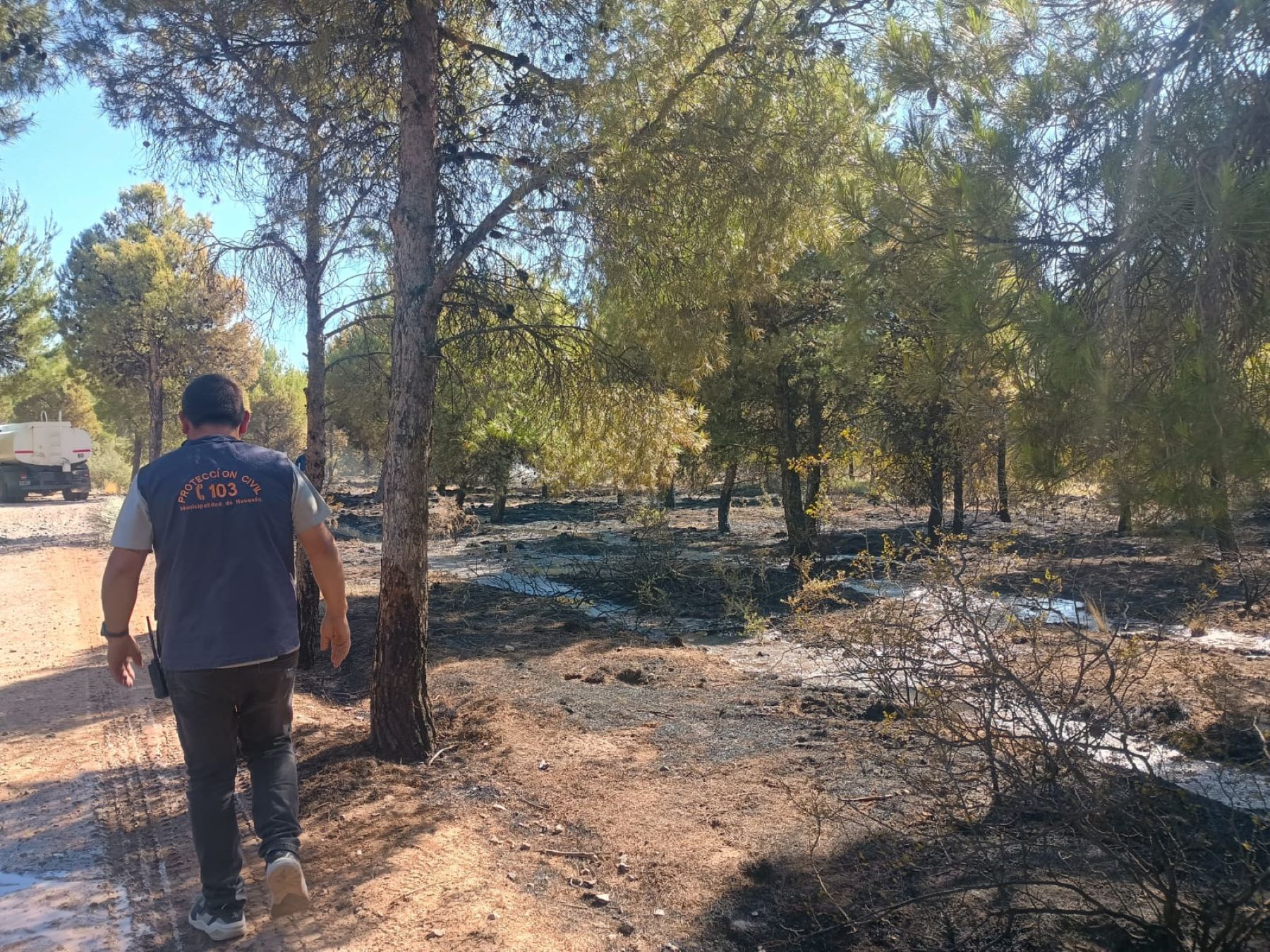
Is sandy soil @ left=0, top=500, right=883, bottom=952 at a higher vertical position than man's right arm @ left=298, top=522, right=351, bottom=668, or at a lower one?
lower

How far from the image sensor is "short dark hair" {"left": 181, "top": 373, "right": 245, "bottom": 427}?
360cm

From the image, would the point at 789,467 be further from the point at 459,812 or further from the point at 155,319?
the point at 155,319

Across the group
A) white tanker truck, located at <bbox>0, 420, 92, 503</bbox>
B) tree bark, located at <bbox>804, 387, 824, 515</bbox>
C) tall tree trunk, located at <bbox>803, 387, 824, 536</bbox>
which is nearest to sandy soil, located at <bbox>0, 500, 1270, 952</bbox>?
tall tree trunk, located at <bbox>803, 387, 824, 536</bbox>

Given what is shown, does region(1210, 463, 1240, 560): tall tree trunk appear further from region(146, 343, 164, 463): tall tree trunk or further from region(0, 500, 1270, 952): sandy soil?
region(146, 343, 164, 463): tall tree trunk

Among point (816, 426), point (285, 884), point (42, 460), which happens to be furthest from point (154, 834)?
point (42, 460)

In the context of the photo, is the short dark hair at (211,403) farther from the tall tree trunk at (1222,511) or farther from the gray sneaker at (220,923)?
the tall tree trunk at (1222,511)

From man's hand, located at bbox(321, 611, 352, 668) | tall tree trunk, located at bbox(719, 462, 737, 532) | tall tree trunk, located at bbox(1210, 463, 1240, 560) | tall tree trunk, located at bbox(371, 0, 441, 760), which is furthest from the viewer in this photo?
tall tree trunk, located at bbox(719, 462, 737, 532)

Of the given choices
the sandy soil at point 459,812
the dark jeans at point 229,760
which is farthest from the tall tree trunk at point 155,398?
the dark jeans at point 229,760

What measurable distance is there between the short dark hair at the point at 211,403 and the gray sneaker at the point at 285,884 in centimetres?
165

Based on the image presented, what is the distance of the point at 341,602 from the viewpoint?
3.69 meters

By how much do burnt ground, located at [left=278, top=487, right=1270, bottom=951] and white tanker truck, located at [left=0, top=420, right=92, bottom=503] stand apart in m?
27.3

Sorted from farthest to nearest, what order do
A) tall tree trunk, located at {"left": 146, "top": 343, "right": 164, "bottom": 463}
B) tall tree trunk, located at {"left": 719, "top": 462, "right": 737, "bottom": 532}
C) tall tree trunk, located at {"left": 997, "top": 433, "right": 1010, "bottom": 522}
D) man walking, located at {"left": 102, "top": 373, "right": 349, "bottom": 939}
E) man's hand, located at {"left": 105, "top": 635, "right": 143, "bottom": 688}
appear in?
1. tall tree trunk, located at {"left": 719, "top": 462, "right": 737, "bottom": 532}
2. tall tree trunk, located at {"left": 146, "top": 343, "right": 164, "bottom": 463}
3. tall tree trunk, located at {"left": 997, "top": 433, "right": 1010, "bottom": 522}
4. man's hand, located at {"left": 105, "top": 635, "right": 143, "bottom": 688}
5. man walking, located at {"left": 102, "top": 373, "right": 349, "bottom": 939}

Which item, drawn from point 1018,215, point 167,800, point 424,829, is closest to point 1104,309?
point 1018,215

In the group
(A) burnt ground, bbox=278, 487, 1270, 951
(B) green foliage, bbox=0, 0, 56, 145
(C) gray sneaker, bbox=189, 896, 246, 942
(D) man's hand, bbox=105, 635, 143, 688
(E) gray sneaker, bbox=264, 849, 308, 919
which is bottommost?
(A) burnt ground, bbox=278, 487, 1270, 951
